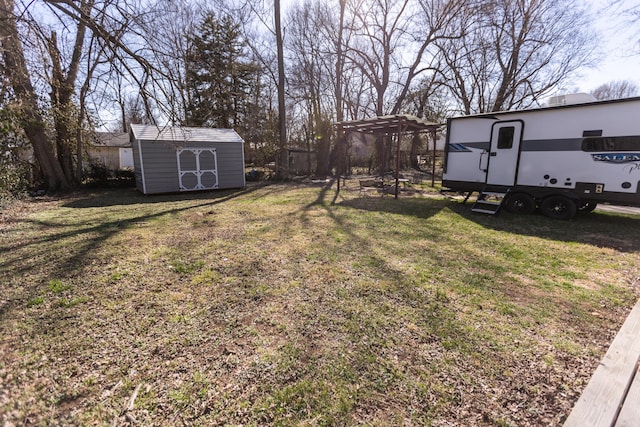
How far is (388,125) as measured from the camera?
1078cm

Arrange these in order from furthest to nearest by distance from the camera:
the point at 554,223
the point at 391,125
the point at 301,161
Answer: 1. the point at 301,161
2. the point at 391,125
3. the point at 554,223

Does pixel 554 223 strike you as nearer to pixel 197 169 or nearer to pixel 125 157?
pixel 197 169

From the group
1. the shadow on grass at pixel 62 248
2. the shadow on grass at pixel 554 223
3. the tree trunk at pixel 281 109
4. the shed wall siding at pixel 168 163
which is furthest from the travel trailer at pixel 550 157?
the tree trunk at pixel 281 109

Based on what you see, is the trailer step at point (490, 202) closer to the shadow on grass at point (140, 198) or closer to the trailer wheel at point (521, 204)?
the trailer wheel at point (521, 204)

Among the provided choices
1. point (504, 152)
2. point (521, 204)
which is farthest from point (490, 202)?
point (504, 152)

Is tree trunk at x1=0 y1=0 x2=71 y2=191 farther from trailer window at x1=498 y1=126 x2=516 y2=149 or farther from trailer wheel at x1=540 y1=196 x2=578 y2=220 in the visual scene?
trailer wheel at x1=540 y1=196 x2=578 y2=220

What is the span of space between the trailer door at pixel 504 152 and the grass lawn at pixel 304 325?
2.26 meters

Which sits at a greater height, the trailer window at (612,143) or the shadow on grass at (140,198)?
the trailer window at (612,143)

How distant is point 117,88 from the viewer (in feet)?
17.4

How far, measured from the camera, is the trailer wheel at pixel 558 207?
6.42 m

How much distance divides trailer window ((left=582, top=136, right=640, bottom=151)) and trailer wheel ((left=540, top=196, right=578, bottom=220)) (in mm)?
1173

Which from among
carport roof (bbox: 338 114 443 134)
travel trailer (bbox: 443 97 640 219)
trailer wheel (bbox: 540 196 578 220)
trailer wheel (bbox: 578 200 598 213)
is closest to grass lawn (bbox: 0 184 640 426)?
trailer wheel (bbox: 540 196 578 220)

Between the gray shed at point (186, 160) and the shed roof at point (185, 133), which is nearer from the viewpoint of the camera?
the shed roof at point (185, 133)

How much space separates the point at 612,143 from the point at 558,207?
161 cm
